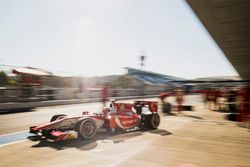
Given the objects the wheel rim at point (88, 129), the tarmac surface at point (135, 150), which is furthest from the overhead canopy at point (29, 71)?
the wheel rim at point (88, 129)

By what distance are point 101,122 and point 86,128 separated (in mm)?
847

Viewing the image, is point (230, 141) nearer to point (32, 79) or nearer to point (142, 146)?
point (142, 146)

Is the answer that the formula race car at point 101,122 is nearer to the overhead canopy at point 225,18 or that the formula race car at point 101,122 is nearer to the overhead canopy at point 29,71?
the overhead canopy at point 225,18

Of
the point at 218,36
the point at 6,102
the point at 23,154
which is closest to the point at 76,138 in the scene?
the point at 23,154

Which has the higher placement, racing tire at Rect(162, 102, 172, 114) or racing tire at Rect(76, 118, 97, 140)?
racing tire at Rect(162, 102, 172, 114)

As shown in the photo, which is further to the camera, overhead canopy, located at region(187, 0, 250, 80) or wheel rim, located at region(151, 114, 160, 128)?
wheel rim, located at region(151, 114, 160, 128)

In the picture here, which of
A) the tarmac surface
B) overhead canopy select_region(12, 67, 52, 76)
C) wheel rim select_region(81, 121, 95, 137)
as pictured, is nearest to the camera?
the tarmac surface

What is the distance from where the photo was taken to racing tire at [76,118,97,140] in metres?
7.26

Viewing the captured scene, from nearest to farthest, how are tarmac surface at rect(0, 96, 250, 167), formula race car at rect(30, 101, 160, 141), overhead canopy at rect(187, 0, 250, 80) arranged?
tarmac surface at rect(0, 96, 250, 167), overhead canopy at rect(187, 0, 250, 80), formula race car at rect(30, 101, 160, 141)

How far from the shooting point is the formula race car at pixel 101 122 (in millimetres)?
7164

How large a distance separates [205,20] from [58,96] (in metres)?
15.6

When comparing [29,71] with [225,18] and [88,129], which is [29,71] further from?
[225,18]

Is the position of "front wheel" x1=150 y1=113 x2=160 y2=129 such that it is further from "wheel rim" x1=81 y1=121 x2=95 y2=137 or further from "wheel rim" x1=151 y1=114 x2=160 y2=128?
"wheel rim" x1=81 y1=121 x2=95 y2=137

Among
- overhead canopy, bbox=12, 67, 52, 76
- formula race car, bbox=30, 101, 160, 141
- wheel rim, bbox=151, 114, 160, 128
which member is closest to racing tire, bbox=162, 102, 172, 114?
formula race car, bbox=30, 101, 160, 141
